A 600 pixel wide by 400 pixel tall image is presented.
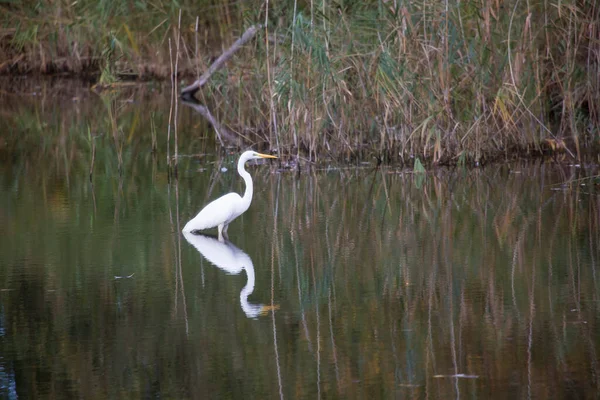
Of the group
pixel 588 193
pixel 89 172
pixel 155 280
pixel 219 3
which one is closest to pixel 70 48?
pixel 219 3

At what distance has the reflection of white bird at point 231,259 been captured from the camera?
525cm

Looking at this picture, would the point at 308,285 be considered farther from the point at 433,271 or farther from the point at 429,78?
the point at 429,78

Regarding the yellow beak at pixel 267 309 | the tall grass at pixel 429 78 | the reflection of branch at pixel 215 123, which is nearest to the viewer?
the yellow beak at pixel 267 309

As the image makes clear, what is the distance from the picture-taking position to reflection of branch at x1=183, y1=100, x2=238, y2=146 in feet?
42.1

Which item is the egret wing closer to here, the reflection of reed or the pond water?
the pond water

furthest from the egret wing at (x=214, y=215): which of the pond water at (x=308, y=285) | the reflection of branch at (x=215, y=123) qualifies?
the reflection of branch at (x=215, y=123)

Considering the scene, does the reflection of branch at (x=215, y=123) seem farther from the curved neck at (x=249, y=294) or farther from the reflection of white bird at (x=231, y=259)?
the curved neck at (x=249, y=294)

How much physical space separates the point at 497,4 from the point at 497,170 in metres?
1.47

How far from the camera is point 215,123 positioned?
14.4m

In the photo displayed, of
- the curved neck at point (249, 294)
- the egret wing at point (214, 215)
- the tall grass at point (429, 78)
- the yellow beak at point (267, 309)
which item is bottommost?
the yellow beak at point (267, 309)

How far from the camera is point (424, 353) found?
4.43 metres

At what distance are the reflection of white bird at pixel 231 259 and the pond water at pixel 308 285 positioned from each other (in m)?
0.02

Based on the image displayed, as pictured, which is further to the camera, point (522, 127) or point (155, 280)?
point (522, 127)

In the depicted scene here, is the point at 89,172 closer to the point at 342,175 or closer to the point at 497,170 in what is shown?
the point at 342,175
